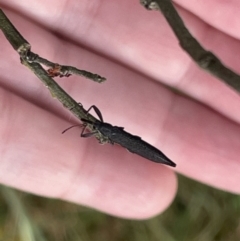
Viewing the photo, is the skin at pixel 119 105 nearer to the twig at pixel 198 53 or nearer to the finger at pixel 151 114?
the finger at pixel 151 114

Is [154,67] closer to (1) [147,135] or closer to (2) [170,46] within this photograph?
(2) [170,46]

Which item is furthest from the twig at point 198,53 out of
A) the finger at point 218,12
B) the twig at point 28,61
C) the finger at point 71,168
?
the finger at point 218,12

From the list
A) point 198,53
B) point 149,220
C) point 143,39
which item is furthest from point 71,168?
point 198,53

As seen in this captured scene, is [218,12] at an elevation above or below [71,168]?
above

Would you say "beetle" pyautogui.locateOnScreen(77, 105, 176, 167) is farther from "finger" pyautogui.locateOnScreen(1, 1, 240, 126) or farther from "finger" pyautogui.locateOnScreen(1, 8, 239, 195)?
"finger" pyautogui.locateOnScreen(1, 1, 240, 126)

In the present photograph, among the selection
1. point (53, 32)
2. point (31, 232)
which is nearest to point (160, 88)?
point (53, 32)

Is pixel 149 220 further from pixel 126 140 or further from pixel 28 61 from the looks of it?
pixel 28 61

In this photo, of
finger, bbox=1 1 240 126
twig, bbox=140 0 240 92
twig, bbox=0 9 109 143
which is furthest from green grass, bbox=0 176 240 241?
twig, bbox=140 0 240 92
